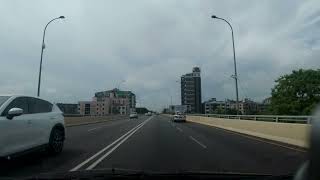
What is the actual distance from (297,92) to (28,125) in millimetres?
79464

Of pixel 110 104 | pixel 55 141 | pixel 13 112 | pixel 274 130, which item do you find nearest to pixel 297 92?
pixel 110 104

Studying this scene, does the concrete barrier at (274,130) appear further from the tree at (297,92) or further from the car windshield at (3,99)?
the tree at (297,92)

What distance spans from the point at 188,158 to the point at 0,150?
18.3ft

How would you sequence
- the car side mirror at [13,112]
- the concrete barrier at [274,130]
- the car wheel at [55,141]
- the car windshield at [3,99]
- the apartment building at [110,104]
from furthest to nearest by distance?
the apartment building at [110,104]
the concrete barrier at [274,130]
the car wheel at [55,141]
the car windshield at [3,99]
the car side mirror at [13,112]

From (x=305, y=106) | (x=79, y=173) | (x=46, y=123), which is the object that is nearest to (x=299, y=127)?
(x=46, y=123)

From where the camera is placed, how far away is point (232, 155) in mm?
14914

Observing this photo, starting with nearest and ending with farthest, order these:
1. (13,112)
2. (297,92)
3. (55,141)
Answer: (13,112)
(55,141)
(297,92)

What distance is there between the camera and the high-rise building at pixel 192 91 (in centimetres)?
10744

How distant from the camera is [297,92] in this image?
283 ft

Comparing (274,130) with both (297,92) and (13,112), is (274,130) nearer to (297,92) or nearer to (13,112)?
(13,112)

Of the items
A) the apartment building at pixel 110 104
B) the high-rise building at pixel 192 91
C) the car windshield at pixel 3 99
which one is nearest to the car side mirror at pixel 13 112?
the car windshield at pixel 3 99

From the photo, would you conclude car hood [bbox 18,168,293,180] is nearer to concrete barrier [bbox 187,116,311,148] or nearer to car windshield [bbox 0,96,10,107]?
car windshield [bbox 0,96,10,107]

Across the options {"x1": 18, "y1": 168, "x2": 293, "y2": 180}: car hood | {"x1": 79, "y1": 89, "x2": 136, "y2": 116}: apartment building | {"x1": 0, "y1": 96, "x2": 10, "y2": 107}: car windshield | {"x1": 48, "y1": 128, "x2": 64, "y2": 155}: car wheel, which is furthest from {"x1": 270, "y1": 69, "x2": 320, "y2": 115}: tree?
{"x1": 18, "y1": 168, "x2": 293, "y2": 180}: car hood

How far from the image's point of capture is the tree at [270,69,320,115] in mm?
83500
